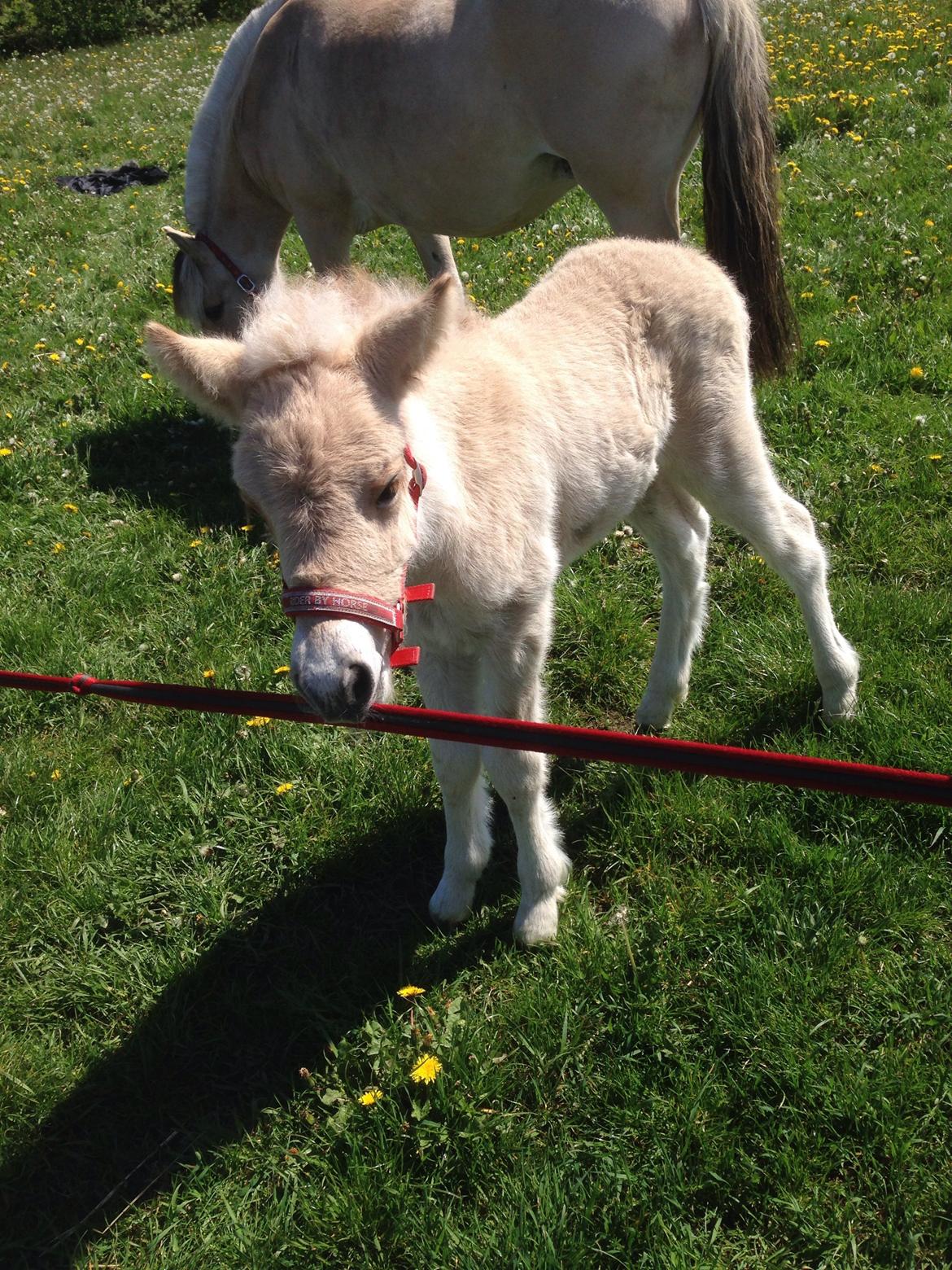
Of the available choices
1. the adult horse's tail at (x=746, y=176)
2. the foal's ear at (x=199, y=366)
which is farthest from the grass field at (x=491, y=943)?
the foal's ear at (x=199, y=366)

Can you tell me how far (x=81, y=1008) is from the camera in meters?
2.76

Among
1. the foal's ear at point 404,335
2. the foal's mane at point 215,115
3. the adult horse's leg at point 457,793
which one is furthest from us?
the foal's mane at point 215,115

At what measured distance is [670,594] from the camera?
348cm

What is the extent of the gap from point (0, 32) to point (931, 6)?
2697cm

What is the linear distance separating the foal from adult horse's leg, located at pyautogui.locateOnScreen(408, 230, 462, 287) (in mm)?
2683

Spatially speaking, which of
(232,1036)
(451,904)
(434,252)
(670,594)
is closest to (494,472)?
(670,594)

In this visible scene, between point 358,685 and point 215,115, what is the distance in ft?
18.8

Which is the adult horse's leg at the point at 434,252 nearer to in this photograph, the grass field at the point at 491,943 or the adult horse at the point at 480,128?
the adult horse at the point at 480,128

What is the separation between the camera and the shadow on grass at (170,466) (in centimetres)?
511

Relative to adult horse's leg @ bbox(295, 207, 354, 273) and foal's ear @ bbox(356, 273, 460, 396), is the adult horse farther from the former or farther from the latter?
foal's ear @ bbox(356, 273, 460, 396)

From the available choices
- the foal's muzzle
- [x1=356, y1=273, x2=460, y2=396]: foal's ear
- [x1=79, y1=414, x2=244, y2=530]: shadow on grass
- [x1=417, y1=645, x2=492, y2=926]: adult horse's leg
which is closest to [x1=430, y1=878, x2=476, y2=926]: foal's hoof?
[x1=417, y1=645, x2=492, y2=926]: adult horse's leg

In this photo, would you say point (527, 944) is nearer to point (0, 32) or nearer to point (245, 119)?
point (245, 119)

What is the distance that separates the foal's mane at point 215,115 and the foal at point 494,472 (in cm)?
383

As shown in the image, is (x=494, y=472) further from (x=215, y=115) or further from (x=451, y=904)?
(x=215, y=115)
